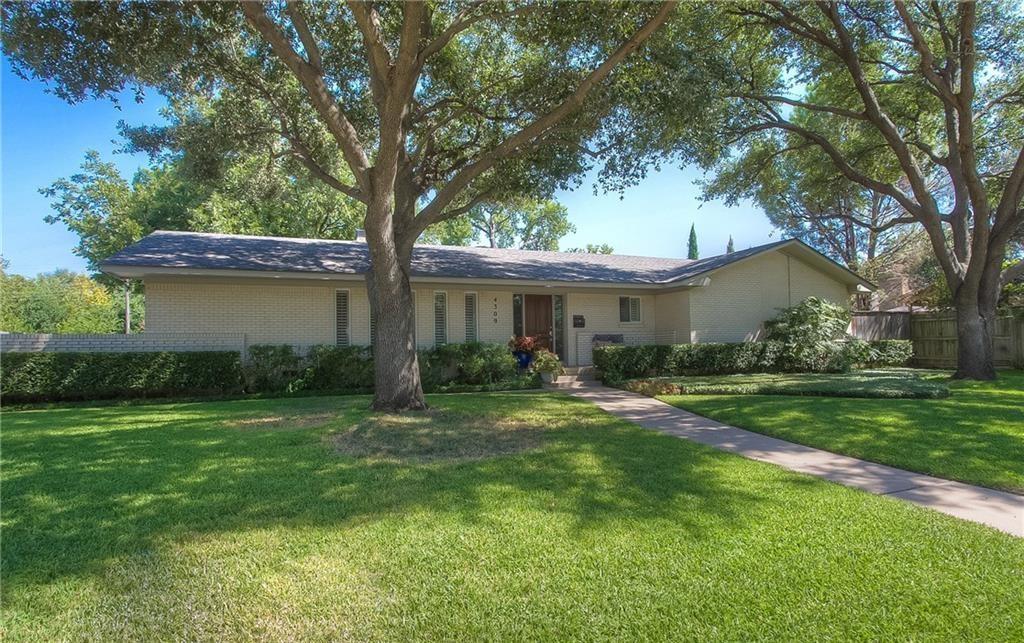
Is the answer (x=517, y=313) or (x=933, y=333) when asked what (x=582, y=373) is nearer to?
(x=517, y=313)

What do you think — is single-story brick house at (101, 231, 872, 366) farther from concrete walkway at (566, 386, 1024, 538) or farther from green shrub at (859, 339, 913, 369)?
concrete walkway at (566, 386, 1024, 538)

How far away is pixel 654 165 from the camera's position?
12250 millimetres

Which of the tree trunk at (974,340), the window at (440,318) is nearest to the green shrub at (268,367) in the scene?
the window at (440,318)

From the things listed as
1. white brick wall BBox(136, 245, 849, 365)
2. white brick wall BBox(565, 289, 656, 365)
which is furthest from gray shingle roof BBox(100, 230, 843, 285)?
white brick wall BBox(565, 289, 656, 365)

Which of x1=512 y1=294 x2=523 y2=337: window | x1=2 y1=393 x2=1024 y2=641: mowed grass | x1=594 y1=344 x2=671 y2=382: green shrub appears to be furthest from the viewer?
x1=512 y1=294 x2=523 y2=337: window

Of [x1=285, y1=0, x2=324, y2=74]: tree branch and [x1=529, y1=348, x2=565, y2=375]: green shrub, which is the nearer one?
[x1=285, y1=0, x2=324, y2=74]: tree branch

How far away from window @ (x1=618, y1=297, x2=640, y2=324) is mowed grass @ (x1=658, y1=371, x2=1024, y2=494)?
22.0ft

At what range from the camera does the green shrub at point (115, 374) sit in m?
11.4

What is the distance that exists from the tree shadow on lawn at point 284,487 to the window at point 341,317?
23.9 feet

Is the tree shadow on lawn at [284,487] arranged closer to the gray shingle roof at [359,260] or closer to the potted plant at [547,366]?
the gray shingle roof at [359,260]

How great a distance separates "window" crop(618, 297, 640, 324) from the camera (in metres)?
18.0

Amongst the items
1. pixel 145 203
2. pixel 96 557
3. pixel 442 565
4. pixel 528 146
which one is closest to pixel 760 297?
pixel 528 146

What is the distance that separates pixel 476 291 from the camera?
16.3m

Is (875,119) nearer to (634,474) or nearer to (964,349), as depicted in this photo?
(964,349)
